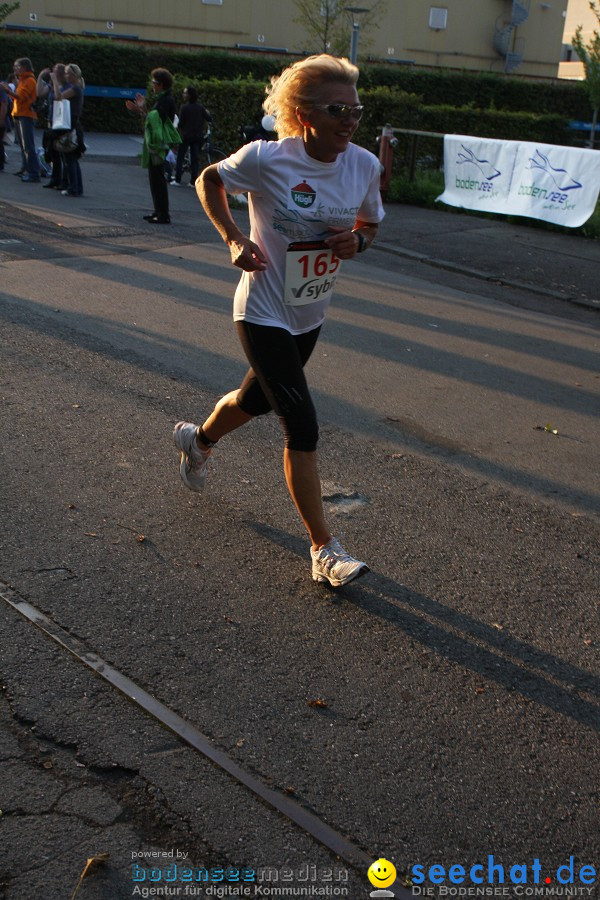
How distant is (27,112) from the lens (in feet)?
52.2

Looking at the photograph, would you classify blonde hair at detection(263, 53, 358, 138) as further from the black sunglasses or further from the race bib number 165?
the race bib number 165

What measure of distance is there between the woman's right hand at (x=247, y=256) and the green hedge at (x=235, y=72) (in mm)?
26997

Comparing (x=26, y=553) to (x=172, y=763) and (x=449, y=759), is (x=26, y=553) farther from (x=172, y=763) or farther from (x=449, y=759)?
(x=449, y=759)

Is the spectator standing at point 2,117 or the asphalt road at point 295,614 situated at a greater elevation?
the spectator standing at point 2,117

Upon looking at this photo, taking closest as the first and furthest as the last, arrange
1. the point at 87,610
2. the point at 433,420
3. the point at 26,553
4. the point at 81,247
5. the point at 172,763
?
the point at 172,763 → the point at 87,610 → the point at 26,553 → the point at 433,420 → the point at 81,247

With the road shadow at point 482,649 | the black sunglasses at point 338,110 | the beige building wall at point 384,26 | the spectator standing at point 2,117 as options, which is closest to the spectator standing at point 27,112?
the spectator standing at point 2,117

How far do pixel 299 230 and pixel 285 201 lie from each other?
134 mm

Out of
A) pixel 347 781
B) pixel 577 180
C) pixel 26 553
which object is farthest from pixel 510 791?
pixel 577 180

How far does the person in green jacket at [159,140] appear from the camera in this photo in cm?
1268

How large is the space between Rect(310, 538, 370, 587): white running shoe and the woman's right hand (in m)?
1.18

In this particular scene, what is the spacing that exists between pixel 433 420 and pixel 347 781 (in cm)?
377

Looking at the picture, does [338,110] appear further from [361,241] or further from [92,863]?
[92,863]

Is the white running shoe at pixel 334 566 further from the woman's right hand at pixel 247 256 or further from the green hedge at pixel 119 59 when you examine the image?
the green hedge at pixel 119 59

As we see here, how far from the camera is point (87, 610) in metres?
3.76
